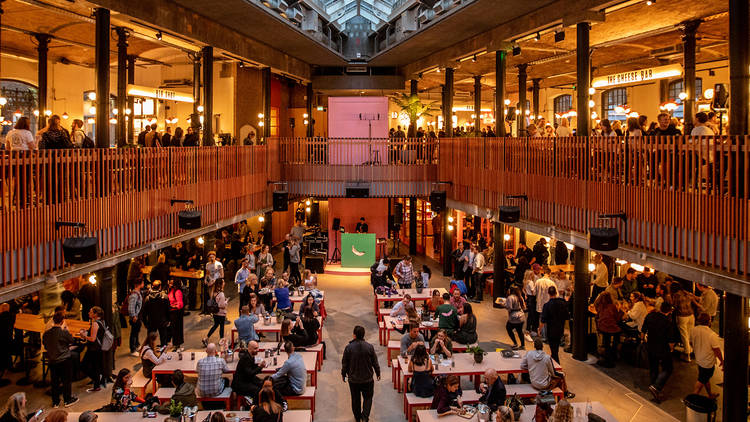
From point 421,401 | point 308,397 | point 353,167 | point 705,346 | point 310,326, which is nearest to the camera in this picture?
point 421,401

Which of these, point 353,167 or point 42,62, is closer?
point 42,62

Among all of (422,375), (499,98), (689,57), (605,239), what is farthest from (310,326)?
(689,57)

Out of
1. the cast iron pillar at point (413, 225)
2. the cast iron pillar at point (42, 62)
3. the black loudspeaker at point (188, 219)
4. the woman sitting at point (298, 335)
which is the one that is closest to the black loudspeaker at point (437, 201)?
the cast iron pillar at point (413, 225)

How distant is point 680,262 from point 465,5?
8.74 meters

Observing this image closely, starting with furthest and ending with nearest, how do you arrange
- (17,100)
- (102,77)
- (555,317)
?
(17,100), (555,317), (102,77)

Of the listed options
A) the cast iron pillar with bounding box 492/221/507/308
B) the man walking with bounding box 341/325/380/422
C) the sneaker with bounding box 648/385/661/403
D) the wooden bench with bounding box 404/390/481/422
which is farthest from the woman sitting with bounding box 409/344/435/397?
the cast iron pillar with bounding box 492/221/507/308

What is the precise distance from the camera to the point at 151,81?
86.7ft

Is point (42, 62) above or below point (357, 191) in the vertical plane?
above

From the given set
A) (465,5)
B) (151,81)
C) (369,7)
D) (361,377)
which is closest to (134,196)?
(361,377)

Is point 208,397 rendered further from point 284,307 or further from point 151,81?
point 151,81

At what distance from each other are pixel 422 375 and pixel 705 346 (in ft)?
16.2

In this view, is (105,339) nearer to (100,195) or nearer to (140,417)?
(100,195)

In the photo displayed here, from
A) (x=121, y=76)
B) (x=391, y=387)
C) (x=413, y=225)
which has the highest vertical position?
(x=121, y=76)

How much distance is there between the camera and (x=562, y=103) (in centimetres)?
3347
